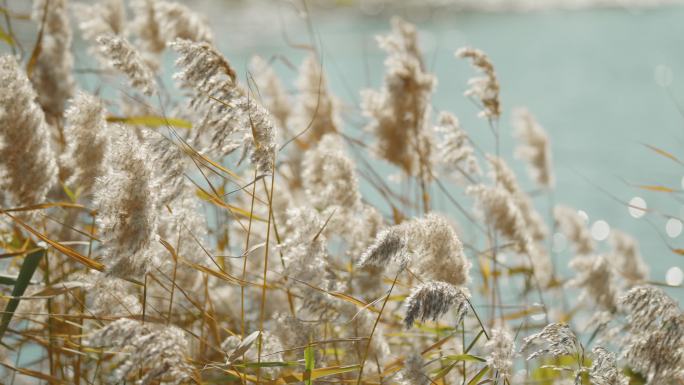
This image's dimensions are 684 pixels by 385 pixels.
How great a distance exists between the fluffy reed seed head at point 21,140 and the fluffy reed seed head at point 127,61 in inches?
7.0

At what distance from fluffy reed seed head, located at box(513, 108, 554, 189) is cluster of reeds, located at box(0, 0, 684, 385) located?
0.26 metres

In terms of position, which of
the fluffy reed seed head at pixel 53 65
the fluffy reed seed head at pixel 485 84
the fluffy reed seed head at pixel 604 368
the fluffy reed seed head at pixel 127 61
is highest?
the fluffy reed seed head at pixel 53 65

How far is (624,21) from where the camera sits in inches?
605

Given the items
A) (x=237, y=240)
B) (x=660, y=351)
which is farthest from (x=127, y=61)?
(x=660, y=351)

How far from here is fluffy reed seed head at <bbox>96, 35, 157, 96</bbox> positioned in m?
1.79

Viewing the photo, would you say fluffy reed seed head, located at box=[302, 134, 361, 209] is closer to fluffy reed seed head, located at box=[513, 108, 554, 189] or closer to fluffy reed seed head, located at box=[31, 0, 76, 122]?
fluffy reed seed head, located at box=[31, 0, 76, 122]

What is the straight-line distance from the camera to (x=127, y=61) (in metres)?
1.83

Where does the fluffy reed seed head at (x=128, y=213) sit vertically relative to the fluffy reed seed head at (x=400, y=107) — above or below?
below

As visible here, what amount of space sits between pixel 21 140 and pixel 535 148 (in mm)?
2245

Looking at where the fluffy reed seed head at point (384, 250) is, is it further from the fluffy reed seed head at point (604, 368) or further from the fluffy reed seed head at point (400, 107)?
the fluffy reed seed head at point (400, 107)

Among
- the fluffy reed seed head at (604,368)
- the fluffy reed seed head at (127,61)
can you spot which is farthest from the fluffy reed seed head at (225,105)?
the fluffy reed seed head at (604,368)

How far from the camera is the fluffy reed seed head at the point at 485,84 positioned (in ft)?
8.04

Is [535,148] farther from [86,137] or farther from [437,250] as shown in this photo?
[86,137]

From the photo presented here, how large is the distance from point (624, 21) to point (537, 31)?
1.57 metres
